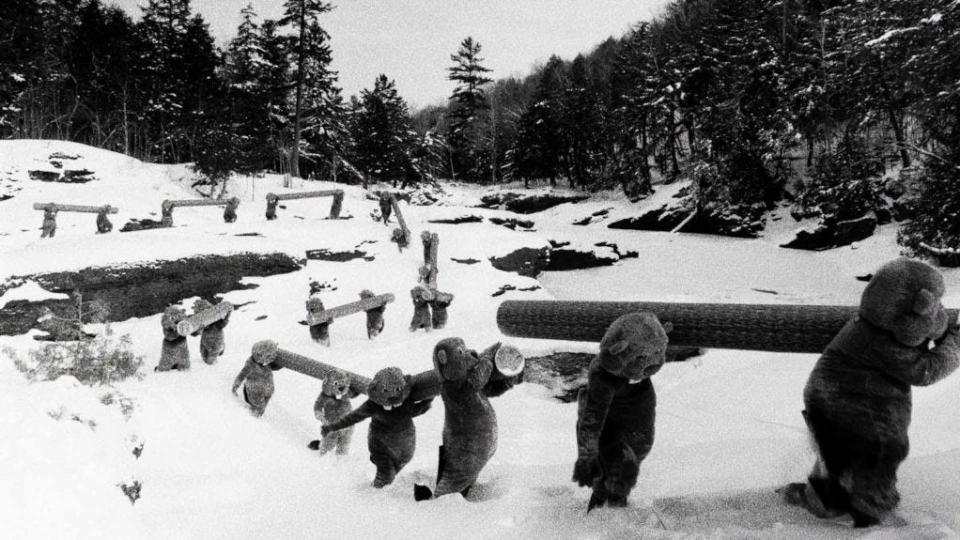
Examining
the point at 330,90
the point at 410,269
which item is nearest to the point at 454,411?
the point at 410,269

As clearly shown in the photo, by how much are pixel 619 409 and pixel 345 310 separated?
7410mm

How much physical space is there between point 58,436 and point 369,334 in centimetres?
733

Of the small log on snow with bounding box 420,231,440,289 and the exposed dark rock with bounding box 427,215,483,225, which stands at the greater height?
the exposed dark rock with bounding box 427,215,483,225

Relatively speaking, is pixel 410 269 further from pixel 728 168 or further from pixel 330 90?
pixel 330 90

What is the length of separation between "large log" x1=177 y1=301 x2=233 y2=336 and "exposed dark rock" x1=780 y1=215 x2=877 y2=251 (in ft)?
70.9

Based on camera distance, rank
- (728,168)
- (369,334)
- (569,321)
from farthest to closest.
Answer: (728,168) < (369,334) < (569,321)

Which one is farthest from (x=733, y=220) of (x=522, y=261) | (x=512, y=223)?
(x=522, y=261)

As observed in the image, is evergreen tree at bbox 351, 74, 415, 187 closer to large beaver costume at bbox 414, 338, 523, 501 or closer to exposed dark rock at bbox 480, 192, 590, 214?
exposed dark rock at bbox 480, 192, 590, 214

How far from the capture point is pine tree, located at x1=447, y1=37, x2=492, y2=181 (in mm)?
47562

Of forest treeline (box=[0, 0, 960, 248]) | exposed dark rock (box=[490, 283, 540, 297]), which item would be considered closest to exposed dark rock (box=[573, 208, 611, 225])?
forest treeline (box=[0, 0, 960, 248])

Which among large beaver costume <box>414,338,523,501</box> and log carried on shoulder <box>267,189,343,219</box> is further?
log carried on shoulder <box>267,189,343,219</box>

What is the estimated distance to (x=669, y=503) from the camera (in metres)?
3.04

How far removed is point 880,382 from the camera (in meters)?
2.56

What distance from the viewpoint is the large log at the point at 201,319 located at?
22.9 feet
